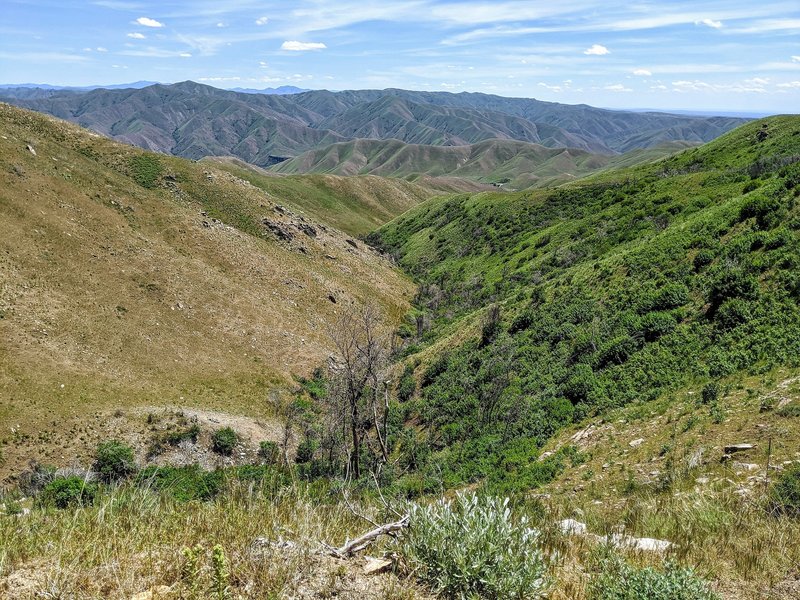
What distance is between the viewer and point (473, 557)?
156 inches

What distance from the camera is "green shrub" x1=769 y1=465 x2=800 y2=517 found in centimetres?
633

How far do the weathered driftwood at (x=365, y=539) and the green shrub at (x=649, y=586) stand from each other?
1872mm

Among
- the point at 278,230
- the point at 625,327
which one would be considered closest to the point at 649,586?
the point at 625,327

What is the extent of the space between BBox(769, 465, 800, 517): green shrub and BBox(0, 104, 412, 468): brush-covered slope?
30.4 m

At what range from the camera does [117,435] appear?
26484 millimetres

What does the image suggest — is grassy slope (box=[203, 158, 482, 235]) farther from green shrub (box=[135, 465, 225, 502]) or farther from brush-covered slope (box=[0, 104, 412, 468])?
green shrub (box=[135, 465, 225, 502])

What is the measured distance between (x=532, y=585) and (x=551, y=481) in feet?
33.2

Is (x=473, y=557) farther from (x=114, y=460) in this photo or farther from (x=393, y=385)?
(x=393, y=385)

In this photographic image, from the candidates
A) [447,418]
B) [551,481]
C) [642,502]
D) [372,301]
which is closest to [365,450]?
[447,418]

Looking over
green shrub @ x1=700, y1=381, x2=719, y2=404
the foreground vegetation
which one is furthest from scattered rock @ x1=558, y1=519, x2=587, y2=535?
green shrub @ x1=700, y1=381, x2=719, y2=404

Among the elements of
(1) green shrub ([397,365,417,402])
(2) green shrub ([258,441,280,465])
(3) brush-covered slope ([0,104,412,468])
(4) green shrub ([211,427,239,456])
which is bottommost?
(2) green shrub ([258,441,280,465])

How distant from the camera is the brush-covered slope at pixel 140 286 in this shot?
1171 inches

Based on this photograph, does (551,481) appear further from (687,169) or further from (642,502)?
(687,169)

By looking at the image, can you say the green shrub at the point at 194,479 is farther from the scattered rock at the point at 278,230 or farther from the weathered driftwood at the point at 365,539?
the scattered rock at the point at 278,230
